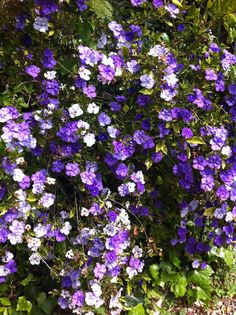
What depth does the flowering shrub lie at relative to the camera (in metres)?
2.46

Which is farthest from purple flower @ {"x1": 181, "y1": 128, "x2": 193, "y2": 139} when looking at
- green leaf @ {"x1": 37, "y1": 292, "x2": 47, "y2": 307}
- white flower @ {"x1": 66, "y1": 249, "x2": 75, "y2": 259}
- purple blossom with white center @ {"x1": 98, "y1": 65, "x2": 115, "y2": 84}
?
green leaf @ {"x1": 37, "y1": 292, "x2": 47, "y2": 307}

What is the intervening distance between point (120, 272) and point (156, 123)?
2.71 ft

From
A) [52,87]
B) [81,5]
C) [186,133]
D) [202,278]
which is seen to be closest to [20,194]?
[52,87]

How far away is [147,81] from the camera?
8.09ft

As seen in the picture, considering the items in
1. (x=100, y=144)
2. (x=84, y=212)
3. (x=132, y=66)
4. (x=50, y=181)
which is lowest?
(x=84, y=212)

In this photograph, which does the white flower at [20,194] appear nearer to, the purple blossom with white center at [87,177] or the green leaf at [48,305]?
the purple blossom with white center at [87,177]

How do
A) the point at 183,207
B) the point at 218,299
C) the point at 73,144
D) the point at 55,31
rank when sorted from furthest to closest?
the point at 218,299
the point at 183,207
the point at 55,31
the point at 73,144

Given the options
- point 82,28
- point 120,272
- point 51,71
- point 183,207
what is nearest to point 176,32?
point 82,28

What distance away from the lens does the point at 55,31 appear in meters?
2.63

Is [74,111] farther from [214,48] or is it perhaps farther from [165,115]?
[214,48]

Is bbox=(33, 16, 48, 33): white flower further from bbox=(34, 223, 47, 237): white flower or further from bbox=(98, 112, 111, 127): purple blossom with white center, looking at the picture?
bbox=(34, 223, 47, 237): white flower

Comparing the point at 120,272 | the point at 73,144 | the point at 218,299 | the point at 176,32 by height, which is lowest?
the point at 218,299

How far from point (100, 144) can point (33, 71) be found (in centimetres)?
49

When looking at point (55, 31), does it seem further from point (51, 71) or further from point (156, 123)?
point (156, 123)
